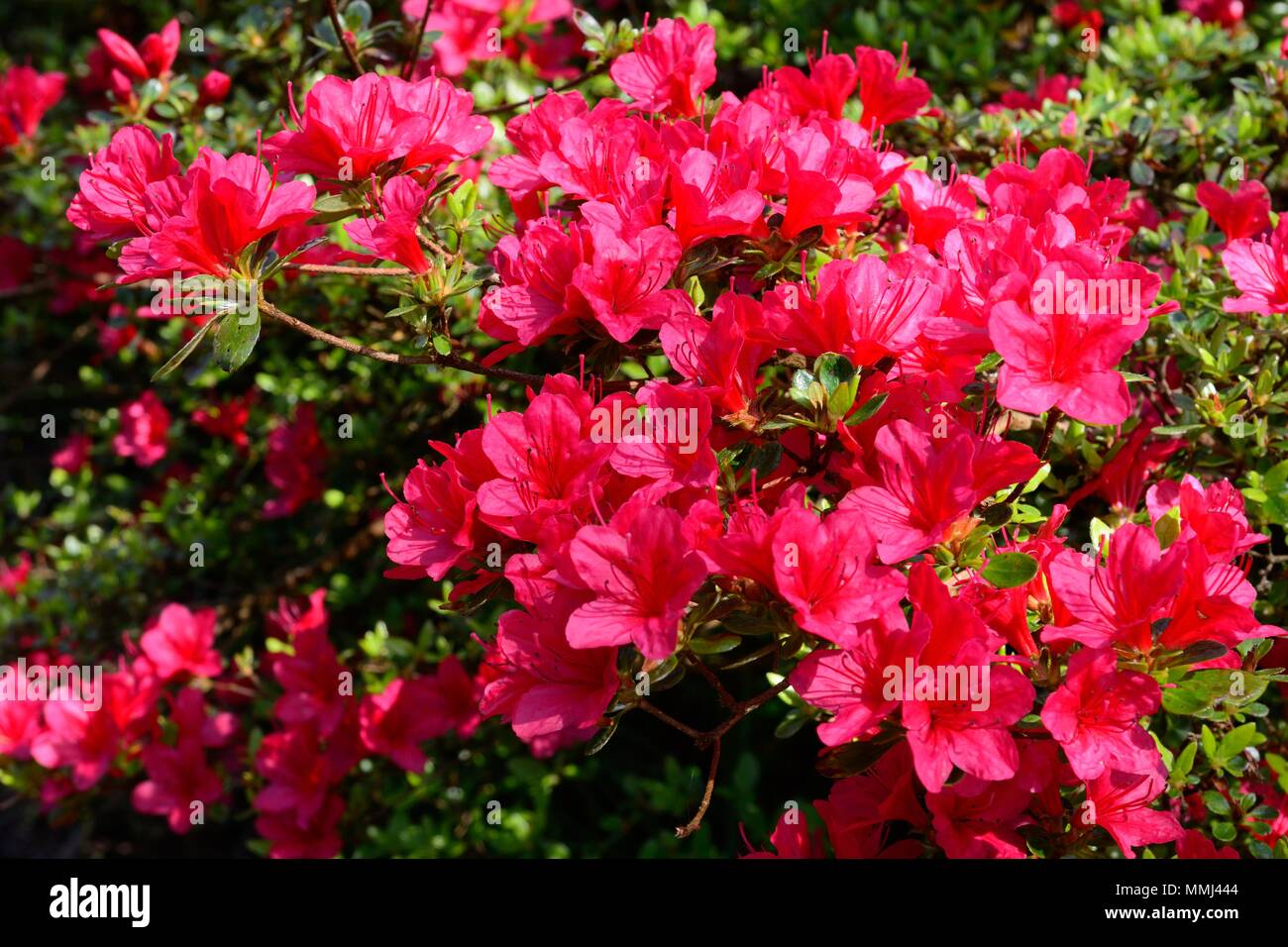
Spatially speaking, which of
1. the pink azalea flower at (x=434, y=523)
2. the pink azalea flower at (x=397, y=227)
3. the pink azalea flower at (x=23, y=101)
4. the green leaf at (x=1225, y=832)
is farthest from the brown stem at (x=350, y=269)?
the pink azalea flower at (x=23, y=101)

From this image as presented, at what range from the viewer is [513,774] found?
2281mm

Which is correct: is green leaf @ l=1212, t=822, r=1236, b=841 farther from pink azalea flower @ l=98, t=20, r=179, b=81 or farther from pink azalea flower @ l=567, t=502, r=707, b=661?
pink azalea flower @ l=98, t=20, r=179, b=81

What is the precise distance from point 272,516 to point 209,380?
1.43 feet

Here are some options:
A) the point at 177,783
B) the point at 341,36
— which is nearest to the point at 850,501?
the point at 341,36

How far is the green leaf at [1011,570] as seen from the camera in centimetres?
112

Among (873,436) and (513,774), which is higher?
(873,436)

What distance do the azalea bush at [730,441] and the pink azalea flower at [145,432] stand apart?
0.37 m

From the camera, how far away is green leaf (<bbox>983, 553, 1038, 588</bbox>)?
112 centimetres

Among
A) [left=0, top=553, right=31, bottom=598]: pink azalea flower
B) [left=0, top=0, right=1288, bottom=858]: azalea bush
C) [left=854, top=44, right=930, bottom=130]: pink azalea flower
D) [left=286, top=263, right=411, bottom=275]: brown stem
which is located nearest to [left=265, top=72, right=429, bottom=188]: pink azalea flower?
[left=0, top=0, right=1288, bottom=858]: azalea bush

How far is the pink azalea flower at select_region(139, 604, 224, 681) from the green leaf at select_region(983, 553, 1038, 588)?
167 cm

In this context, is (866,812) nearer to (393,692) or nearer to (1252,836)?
(1252,836)

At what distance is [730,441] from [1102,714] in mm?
491

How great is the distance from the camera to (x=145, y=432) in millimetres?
2746

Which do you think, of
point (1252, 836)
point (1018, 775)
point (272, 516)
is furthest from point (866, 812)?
point (272, 516)
